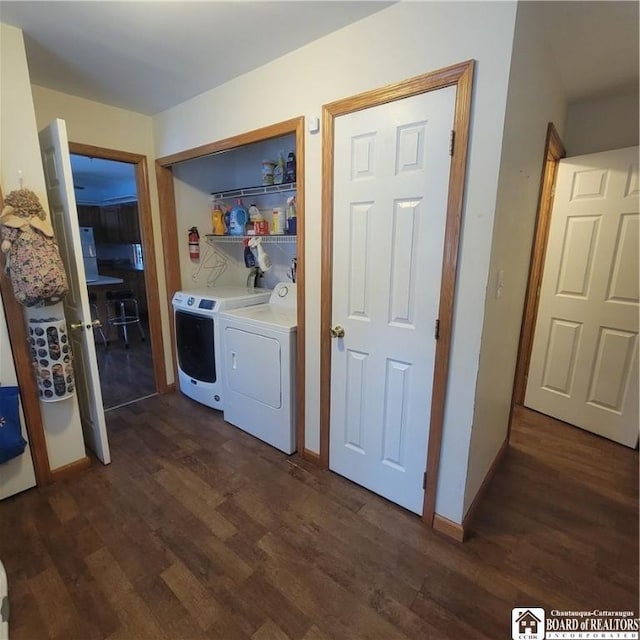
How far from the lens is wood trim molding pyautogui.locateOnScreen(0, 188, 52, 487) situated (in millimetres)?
1779

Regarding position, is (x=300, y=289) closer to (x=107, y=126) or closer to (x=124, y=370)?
(x=107, y=126)

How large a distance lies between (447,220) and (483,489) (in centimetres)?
150

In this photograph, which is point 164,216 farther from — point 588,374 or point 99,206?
point 99,206

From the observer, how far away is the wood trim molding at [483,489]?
1.70 m

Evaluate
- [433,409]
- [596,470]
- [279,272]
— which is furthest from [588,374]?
[279,272]

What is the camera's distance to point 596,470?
220cm

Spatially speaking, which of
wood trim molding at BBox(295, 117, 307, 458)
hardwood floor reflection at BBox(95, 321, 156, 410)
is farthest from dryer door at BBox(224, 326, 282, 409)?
hardwood floor reflection at BBox(95, 321, 156, 410)

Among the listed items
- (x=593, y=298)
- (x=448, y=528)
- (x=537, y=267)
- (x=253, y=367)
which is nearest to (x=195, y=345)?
(x=253, y=367)

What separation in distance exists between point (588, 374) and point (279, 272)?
99.5 inches

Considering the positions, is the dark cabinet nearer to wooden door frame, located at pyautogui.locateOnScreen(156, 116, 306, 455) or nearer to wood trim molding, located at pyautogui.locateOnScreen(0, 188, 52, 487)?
wooden door frame, located at pyautogui.locateOnScreen(156, 116, 306, 455)

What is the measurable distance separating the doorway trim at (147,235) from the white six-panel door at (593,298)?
3171 millimetres

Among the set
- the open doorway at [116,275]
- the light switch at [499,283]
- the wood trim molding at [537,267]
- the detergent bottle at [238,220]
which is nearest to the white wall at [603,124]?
→ the wood trim molding at [537,267]

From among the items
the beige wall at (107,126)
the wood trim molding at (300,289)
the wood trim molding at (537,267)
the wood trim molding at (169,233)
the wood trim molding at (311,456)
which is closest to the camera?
the wood trim molding at (300,289)

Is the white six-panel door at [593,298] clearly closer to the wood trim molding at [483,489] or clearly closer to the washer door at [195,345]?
the wood trim molding at [483,489]
